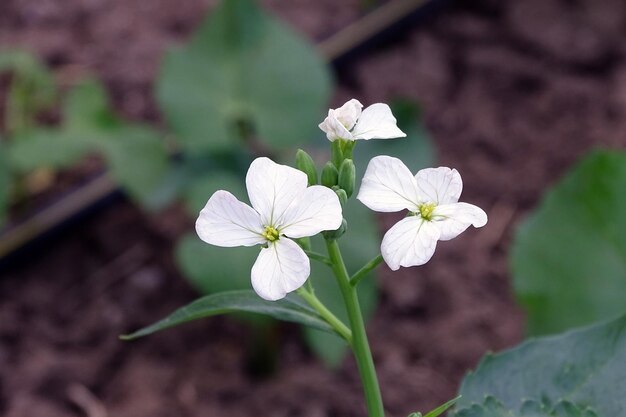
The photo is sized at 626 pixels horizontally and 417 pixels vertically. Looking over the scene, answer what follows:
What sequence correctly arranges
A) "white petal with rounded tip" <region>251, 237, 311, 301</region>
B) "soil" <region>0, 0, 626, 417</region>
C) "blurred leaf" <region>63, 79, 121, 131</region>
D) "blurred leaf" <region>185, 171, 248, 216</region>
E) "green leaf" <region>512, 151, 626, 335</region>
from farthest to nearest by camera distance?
1. "blurred leaf" <region>63, 79, 121, 131</region>
2. "soil" <region>0, 0, 626, 417</region>
3. "blurred leaf" <region>185, 171, 248, 216</region>
4. "green leaf" <region>512, 151, 626, 335</region>
5. "white petal with rounded tip" <region>251, 237, 311, 301</region>

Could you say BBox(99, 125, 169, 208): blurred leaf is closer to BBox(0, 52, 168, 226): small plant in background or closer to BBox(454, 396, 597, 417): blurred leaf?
BBox(0, 52, 168, 226): small plant in background

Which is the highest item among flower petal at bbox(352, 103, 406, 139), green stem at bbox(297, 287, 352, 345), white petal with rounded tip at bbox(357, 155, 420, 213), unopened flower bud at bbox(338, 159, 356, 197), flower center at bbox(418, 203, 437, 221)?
flower petal at bbox(352, 103, 406, 139)

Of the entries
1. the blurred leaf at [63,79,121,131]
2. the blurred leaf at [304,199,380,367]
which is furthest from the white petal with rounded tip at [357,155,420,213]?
the blurred leaf at [63,79,121,131]

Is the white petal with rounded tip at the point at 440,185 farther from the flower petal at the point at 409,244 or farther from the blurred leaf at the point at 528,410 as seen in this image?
the blurred leaf at the point at 528,410

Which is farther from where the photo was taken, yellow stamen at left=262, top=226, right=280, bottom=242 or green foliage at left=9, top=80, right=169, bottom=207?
green foliage at left=9, top=80, right=169, bottom=207

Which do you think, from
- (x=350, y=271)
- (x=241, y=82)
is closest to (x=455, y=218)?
(x=350, y=271)

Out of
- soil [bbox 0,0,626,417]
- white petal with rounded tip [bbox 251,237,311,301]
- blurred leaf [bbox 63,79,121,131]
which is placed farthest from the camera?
blurred leaf [bbox 63,79,121,131]
